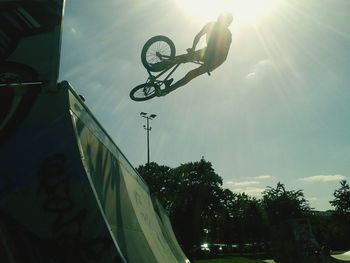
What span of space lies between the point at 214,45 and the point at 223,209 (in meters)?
64.0

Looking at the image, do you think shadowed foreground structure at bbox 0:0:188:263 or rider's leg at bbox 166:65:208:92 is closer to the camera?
shadowed foreground structure at bbox 0:0:188:263

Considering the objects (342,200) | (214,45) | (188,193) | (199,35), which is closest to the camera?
(214,45)

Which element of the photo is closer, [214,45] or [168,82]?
[214,45]

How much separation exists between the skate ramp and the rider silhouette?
5.42 m

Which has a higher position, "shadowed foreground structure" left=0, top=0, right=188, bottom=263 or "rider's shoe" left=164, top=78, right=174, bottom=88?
"rider's shoe" left=164, top=78, right=174, bottom=88

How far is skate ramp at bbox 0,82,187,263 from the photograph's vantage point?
15.4ft

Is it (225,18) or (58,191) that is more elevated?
(225,18)

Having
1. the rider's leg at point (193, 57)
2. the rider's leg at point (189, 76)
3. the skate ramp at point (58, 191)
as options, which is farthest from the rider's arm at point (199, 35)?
the skate ramp at point (58, 191)

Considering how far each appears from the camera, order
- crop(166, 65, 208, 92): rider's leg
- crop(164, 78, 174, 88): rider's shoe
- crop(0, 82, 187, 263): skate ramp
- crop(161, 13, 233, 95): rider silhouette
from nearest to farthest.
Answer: crop(0, 82, 187, 263): skate ramp, crop(161, 13, 233, 95): rider silhouette, crop(166, 65, 208, 92): rider's leg, crop(164, 78, 174, 88): rider's shoe

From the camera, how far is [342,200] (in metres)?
49.1

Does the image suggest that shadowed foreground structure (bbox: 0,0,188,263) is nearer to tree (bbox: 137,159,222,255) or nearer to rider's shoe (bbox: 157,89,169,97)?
rider's shoe (bbox: 157,89,169,97)

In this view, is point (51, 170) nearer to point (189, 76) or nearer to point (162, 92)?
point (189, 76)

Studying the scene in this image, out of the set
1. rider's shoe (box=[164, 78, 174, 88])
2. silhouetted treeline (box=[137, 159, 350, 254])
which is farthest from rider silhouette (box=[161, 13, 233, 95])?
silhouetted treeline (box=[137, 159, 350, 254])

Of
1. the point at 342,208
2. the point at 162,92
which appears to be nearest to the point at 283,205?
the point at 342,208
